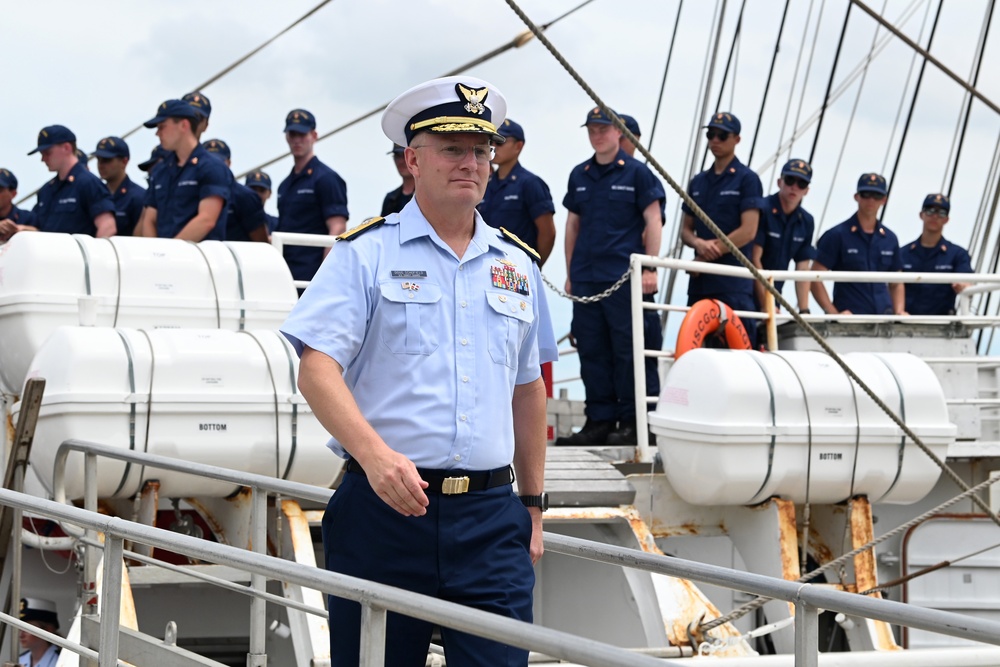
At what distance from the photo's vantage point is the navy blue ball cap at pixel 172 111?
297 inches

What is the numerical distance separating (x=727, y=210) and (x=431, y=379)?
587 cm

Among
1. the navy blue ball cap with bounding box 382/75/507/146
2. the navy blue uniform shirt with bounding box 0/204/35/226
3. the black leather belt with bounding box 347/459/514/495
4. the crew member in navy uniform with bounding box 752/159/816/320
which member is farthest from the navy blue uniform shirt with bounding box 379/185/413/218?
the black leather belt with bounding box 347/459/514/495

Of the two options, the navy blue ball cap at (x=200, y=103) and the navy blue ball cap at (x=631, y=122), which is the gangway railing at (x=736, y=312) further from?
the navy blue ball cap at (x=200, y=103)

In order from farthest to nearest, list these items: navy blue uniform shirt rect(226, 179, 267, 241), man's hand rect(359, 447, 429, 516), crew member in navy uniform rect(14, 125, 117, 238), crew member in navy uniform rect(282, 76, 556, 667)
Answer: navy blue uniform shirt rect(226, 179, 267, 241) < crew member in navy uniform rect(14, 125, 117, 238) < crew member in navy uniform rect(282, 76, 556, 667) < man's hand rect(359, 447, 429, 516)

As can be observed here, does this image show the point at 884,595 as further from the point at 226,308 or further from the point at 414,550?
the point at 414,550

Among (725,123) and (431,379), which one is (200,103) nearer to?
(725,123)

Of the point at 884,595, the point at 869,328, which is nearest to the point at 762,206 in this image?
the point at 869,328

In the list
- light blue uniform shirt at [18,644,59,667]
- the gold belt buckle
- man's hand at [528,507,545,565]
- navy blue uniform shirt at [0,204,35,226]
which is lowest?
light blue uniform shirt at [18,644,59,667]

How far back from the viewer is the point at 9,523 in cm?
571

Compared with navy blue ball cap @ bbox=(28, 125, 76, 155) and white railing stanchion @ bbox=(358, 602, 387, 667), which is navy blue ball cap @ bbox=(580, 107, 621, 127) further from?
white railing stanchion @ bbox=(358, 602, 387, 667)

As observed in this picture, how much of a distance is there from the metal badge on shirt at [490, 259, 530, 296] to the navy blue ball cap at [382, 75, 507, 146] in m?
0.26

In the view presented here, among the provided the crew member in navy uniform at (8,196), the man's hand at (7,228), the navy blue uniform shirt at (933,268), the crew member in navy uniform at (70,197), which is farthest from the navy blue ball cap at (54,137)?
the navy blue uniform shirt at (933,268)

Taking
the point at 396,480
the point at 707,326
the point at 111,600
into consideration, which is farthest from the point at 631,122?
the point at 396,480

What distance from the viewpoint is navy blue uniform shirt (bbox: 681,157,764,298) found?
26.4ft
